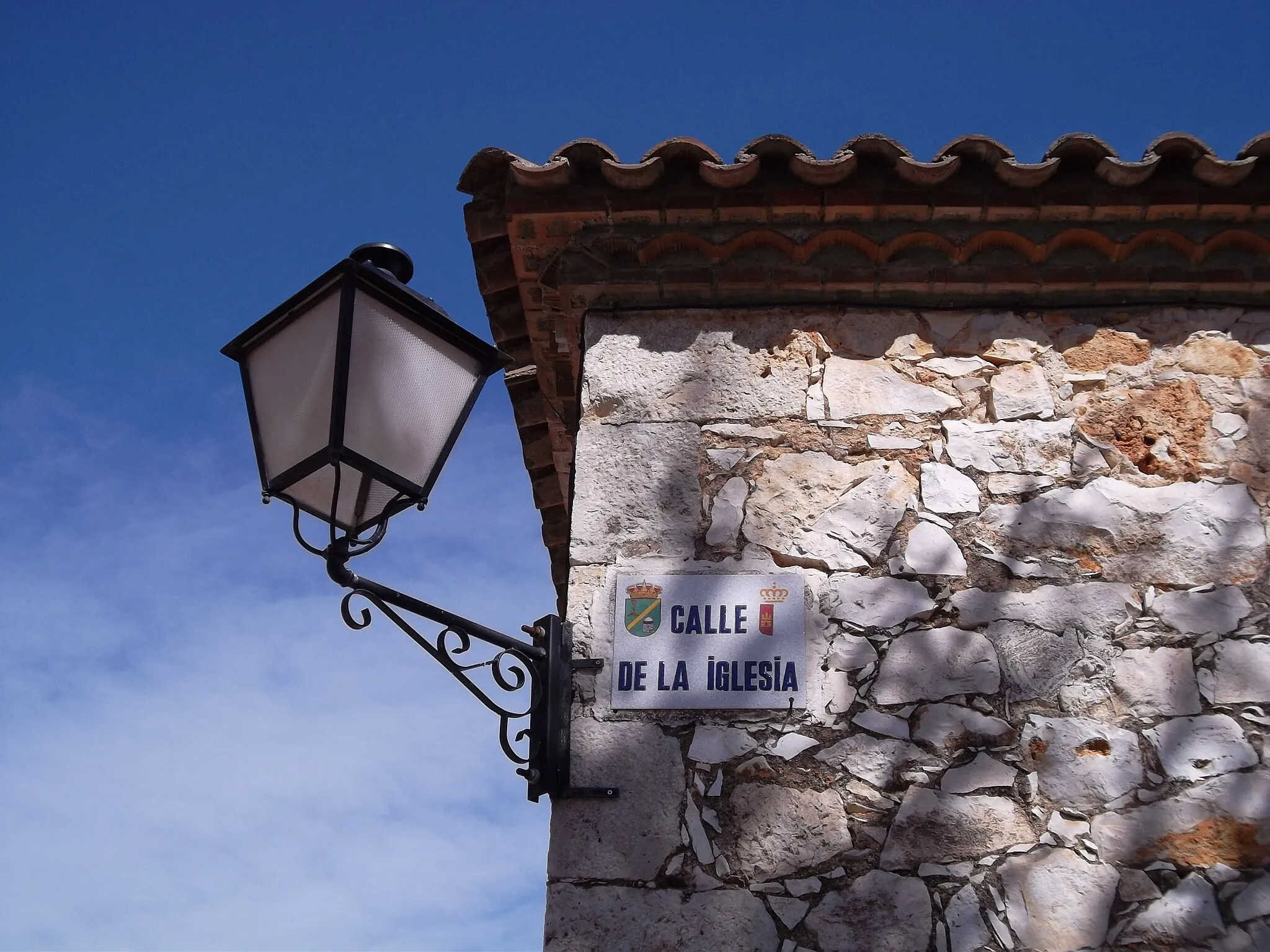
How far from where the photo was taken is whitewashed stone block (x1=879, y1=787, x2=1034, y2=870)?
2625 millimetres

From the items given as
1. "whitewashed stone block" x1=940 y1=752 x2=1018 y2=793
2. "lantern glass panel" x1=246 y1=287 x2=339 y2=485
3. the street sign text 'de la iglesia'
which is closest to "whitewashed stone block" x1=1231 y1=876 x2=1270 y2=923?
"whitewashed stone block" x1=940 y1=752 x2=1018 y2=793

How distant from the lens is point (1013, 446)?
307 cm

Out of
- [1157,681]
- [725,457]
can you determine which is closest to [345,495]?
[725,457]

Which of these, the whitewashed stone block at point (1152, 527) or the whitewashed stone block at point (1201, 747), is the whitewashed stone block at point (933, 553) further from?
the whitewashed stone block at point (1201, 747)

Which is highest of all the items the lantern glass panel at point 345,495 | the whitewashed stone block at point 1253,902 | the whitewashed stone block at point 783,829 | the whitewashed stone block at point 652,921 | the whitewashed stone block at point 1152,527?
the whitewashed stone block at point 1152,527

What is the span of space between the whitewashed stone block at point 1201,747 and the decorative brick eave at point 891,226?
3.64ft

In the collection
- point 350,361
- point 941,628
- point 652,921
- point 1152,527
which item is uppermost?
point 350,361

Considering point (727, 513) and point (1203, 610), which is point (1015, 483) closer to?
point (1203, 610)

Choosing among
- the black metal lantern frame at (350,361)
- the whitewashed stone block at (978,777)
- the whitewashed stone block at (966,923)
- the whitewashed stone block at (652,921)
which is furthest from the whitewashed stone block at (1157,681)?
the black metal lantern frame at (350,361)

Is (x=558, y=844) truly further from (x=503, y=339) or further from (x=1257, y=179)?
(x=1257, y=179)

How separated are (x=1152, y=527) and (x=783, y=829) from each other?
3.67 ft

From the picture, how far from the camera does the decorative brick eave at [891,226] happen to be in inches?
126

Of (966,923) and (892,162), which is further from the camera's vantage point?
(892,162)

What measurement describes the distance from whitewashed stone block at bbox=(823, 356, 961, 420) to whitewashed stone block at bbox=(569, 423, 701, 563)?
0.37 m
